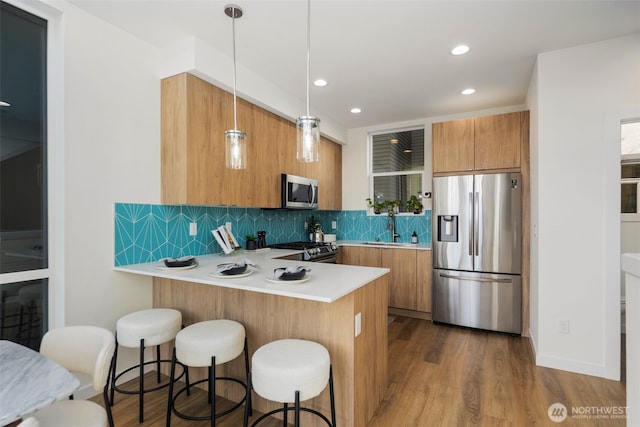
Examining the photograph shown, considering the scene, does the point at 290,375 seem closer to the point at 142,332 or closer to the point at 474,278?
the point at 142,332

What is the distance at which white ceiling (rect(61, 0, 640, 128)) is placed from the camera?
6.85 ft

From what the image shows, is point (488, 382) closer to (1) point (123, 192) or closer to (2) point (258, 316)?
(2) point (258, 316)

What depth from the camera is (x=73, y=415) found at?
1233 mm

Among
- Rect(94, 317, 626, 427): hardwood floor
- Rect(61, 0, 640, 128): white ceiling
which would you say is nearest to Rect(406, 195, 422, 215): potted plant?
Rect(61, 0, 640, 128): white ceiling

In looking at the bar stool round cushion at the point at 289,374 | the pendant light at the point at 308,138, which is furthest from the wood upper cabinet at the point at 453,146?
the bar stool round cushion at the point at 289,374

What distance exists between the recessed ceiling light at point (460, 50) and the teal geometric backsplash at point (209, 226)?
91.1 inches

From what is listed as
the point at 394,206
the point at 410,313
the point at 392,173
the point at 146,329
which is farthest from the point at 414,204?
the point at 146,329

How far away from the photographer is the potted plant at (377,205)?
475 cm

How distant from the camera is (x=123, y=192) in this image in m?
2.41

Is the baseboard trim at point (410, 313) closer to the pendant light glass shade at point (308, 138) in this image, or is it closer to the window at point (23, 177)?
the pendant light glass shade at point (308, 138)

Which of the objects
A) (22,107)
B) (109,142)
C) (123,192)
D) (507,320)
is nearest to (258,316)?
(123,192)

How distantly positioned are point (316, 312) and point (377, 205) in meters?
3.08

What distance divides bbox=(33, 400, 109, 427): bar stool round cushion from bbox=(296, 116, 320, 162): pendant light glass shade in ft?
4.87

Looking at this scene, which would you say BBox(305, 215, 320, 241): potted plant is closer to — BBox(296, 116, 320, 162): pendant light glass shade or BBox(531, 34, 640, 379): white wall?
BBox(531, 34, 640, 379): white wall
